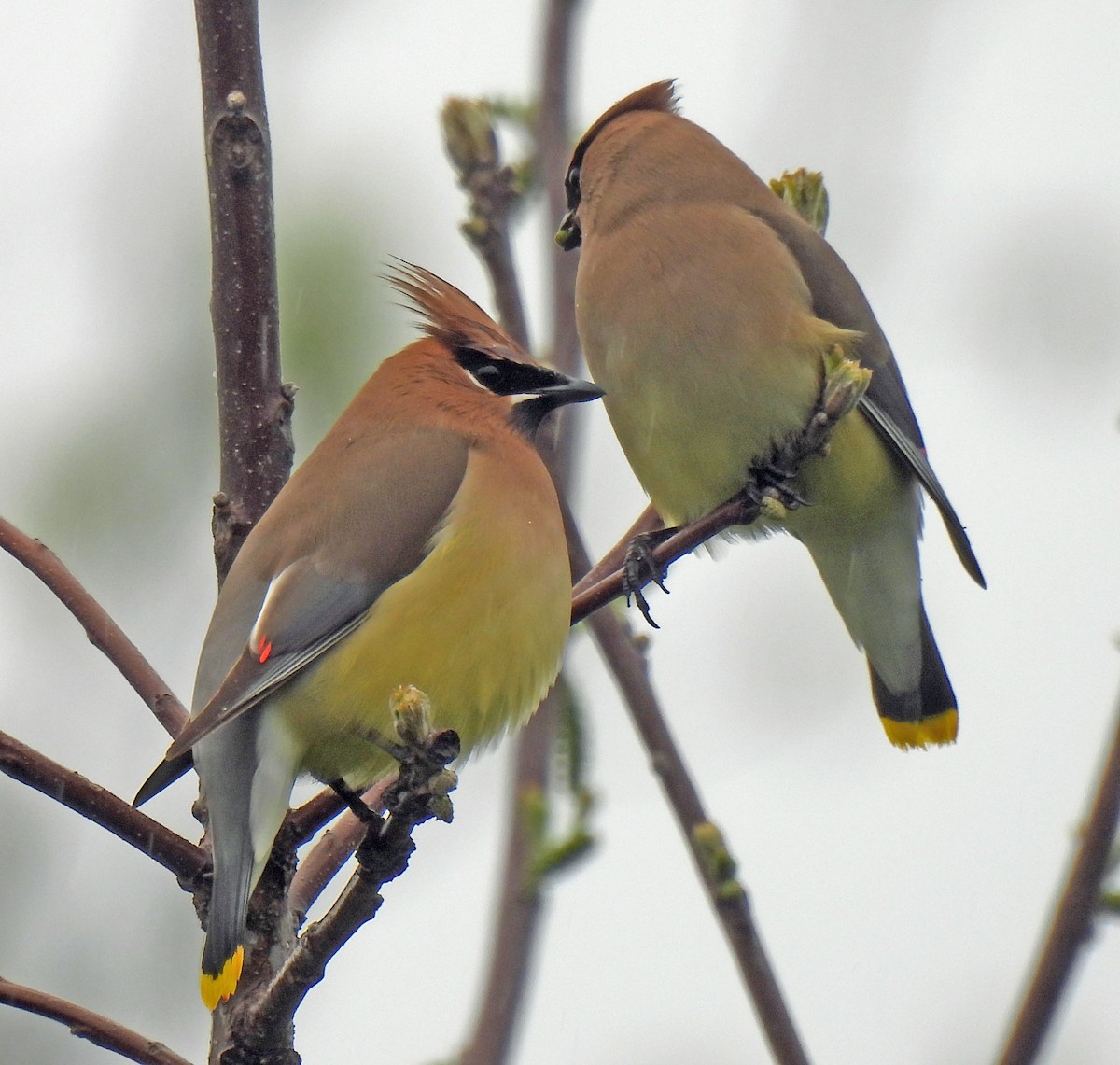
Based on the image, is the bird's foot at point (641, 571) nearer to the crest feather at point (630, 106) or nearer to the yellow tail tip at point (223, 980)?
the yellow tail tip at point (223, 980)

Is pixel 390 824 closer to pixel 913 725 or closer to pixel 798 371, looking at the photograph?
pixel 798 371

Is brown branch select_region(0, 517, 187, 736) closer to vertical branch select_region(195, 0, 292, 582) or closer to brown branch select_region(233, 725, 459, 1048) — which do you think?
vertical branch select_region(195, 0, 292, 582)

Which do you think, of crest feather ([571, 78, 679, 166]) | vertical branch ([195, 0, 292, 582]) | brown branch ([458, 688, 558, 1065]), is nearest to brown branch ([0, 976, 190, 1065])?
brown branch ([458, 688, 558, 1065])

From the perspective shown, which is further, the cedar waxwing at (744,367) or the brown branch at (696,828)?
the cedar waxwing at (744,367)

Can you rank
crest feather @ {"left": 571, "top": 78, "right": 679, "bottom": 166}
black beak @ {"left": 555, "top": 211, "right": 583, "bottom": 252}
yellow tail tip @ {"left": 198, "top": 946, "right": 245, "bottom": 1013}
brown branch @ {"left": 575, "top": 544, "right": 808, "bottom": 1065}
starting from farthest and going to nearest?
crest feather @ {"left": 571, "top": 78, "right": 679, "bottom": 166}, black beak @ {"left": 555, "top": 211, "right": 583, "bottom": 252}, yellow tail tip @ {"left": 198, "top": 946, "right": 245, "bottom": 1013}, brown branch @ {"left": 575, "top": 544, "right": 808, "bottom": 1065}

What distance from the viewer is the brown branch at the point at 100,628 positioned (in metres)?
2.68

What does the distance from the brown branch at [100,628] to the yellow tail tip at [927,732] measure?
2.19m

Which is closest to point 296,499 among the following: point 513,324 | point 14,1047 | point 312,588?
point 312,588

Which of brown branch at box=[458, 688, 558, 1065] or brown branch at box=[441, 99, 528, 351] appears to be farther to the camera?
brown branch at box=[441, 99, 528, 351]

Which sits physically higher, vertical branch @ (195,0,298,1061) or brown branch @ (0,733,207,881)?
vertical branch @ (195,0,298,1061)

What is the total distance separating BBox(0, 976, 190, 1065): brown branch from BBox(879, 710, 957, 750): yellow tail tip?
8.31 feet

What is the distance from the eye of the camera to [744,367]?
3.62 m

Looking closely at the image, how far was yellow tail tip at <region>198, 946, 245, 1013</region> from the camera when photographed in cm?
232

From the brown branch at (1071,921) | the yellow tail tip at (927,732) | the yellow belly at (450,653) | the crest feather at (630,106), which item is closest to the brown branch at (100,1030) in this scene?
the yellow belly at (450,653)
